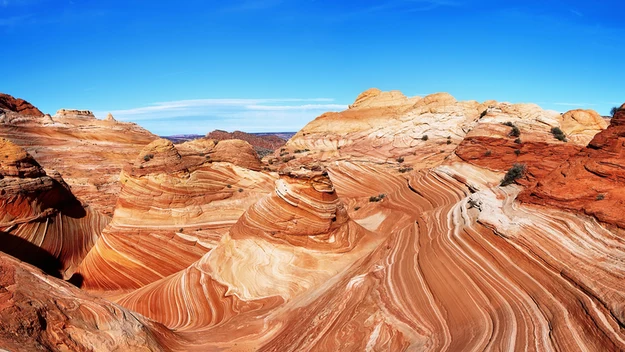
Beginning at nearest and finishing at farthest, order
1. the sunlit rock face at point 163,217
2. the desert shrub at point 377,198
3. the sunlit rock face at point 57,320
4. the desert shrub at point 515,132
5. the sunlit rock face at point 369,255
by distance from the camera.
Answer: the sunlit rock face at point 57,320 < the sunlit rock face at point 369,255 < the sunlit rock face at point 163,217 < the desert shrub at point 515,132 < the desert shrub at point 377,198

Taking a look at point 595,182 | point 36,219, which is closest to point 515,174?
point 595,182

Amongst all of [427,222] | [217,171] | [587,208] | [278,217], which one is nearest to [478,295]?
[587,208]

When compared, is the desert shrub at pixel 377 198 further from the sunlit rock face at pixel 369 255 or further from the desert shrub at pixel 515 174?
the desert shrub at pixel 515 174

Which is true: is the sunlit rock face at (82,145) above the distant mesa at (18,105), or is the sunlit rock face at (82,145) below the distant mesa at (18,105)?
below

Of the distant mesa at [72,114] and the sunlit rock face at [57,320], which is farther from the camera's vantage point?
the distant mesa at [72,114]

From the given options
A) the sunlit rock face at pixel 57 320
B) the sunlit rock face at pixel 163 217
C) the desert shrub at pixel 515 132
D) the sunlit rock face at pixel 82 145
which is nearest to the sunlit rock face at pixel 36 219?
the sunlit rock face at pixel 163 217

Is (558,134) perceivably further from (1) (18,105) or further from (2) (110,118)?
(1) (18,105)
